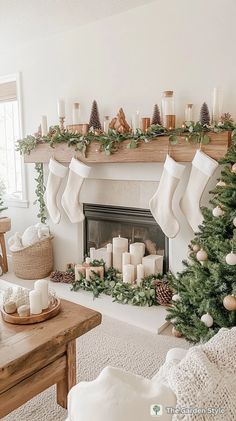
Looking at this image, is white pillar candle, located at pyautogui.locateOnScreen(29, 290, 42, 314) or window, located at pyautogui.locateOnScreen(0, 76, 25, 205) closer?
white pillar candle, located at pyautogui.locateOnScreen(29, 290, 42, 314)

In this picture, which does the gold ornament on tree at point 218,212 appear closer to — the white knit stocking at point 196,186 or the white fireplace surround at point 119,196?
the white knit stocking at point 196,186

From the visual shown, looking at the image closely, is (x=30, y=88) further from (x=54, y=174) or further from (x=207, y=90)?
(x=207, y=90)

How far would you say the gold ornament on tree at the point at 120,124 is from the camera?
2.86 meters

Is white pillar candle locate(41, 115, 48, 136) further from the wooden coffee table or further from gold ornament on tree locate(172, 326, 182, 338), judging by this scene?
gold ornament on tree locate(172, 326, 182, 338)

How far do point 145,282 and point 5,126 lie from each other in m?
2.64

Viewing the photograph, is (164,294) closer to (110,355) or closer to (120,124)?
(110,355)

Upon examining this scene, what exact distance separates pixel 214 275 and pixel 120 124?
1506 millimetres

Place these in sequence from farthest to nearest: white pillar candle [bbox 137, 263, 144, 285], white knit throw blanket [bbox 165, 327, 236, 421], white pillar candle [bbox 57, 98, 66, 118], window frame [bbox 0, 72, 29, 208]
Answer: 1. window frame [bbox 0, 72, 29, 208]
2. white pillar candle [bbox 57, 98, 66, 118]
3. white pillar candle [bbox 137, 263, 144, 285]
4. white knit throw blanket [bbox 165, 327, 236, 421]

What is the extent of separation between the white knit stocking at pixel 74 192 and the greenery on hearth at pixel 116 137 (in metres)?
0.17

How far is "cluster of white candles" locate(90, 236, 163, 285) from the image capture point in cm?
305

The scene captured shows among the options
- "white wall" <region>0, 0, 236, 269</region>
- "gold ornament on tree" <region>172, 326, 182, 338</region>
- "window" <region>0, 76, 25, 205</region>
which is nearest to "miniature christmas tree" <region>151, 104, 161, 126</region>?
"white wall" <region>0, 0, 236, 269</region>

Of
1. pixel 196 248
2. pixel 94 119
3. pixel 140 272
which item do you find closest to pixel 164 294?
pixel 140 272

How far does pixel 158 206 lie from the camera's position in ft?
9.11

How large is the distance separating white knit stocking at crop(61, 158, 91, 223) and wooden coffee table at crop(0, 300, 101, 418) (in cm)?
159
